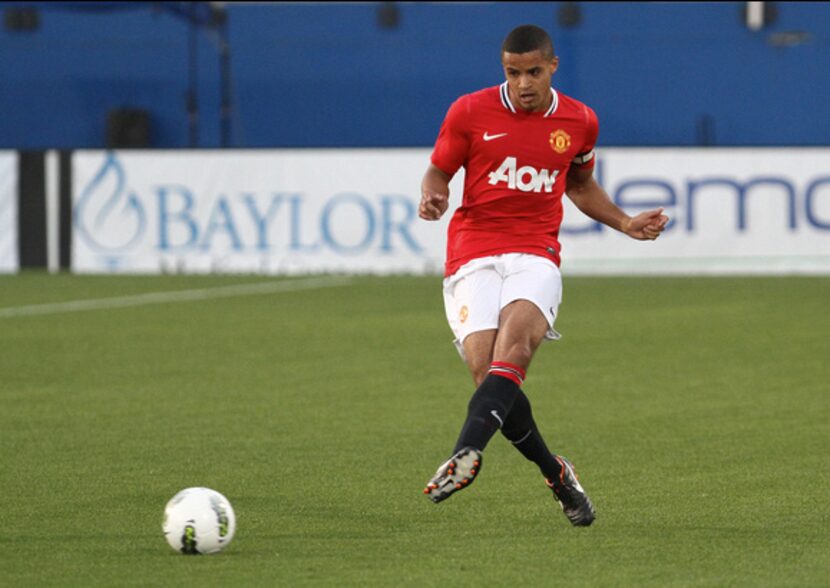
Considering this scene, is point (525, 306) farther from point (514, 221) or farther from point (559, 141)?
point (559, 141)

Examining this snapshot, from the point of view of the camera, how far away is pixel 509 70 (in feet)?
22.4

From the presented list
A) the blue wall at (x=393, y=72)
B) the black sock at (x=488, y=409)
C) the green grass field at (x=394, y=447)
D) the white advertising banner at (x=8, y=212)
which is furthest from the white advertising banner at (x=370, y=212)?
the black sock at (x=488, y=409)

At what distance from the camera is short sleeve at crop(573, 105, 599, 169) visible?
719cm

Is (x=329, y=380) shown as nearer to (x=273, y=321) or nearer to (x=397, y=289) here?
(x=273, y=321)

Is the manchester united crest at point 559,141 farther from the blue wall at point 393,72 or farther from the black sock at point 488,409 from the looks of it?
the blue wall at point 393,72

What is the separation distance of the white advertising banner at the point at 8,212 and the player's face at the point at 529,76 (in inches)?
657

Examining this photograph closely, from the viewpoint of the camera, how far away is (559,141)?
7.05 metres

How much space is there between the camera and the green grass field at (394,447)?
6.07 meters

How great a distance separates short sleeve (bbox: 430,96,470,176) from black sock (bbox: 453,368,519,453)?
0.90 metres

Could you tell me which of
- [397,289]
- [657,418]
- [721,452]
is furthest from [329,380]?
[397,289]

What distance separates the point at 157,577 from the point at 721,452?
3844mm

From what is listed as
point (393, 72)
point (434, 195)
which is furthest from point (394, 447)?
point (393, 72)

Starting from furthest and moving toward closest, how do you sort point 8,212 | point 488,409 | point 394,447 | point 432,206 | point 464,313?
1. point 8,212
2. point 394,447
3. point 464,313
4. point 432,206
5. point 488,409

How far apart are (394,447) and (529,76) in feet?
9.15
